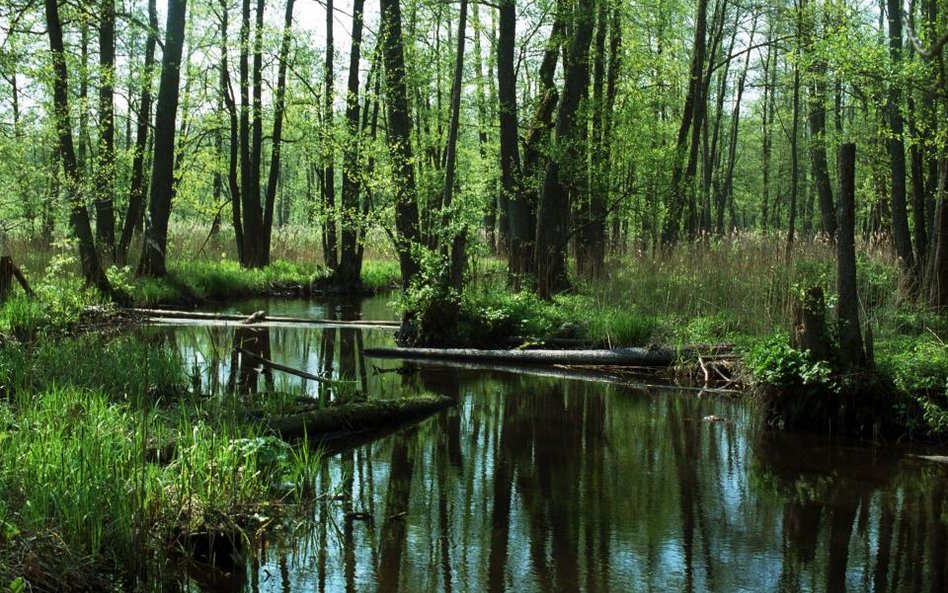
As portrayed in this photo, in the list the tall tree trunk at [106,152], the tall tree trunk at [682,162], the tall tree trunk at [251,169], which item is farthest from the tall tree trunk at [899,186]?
the tall tree trunk at [251,169]

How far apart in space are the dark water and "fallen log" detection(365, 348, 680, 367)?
1.88 meters

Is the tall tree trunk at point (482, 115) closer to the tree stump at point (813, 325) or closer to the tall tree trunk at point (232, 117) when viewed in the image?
the tall tree trunk at point (232, 117)

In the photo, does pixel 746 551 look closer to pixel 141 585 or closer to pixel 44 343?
pixel 141 585

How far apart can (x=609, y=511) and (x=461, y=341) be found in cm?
694

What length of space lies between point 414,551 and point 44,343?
5.52 metres

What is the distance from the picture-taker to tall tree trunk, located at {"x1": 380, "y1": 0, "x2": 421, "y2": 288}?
13.8m

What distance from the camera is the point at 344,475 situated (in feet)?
19.9

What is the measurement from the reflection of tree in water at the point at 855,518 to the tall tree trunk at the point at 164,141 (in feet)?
44.0

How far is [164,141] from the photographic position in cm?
1692

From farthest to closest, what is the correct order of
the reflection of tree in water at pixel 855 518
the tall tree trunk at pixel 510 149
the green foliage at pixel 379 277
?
the green foliage at pixel 379 277
the tall tree trunk at pixel 510 149
the reflection of tree in water at pixel 855 518

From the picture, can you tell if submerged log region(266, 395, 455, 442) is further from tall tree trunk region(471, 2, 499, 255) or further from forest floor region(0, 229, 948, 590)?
tall tree trunk region(471, 2, 499, 255)

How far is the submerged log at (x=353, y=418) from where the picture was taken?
22.3ft

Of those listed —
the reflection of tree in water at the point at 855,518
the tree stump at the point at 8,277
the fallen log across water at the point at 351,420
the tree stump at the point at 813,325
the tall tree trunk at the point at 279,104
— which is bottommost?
the reflection of tree in water at the point at 855,518

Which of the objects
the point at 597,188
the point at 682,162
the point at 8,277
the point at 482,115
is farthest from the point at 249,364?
the point at 482,115
